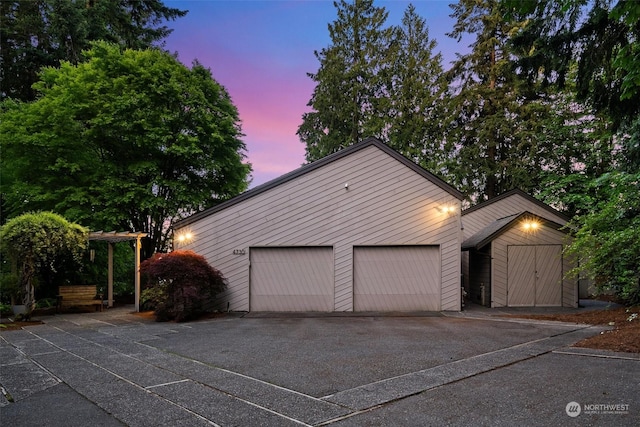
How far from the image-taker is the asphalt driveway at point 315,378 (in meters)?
3.41

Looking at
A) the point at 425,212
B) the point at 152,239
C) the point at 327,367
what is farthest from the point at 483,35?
the point at 327,367

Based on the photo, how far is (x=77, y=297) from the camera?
11.4 metres

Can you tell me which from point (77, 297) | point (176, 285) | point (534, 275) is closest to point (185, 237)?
point (176, 285)

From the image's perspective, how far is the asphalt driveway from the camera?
3414 millimetres

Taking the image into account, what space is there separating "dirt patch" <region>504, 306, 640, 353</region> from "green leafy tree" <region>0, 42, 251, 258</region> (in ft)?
39.7

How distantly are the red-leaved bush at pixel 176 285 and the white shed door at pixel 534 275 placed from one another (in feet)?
31.2

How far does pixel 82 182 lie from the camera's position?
43.0ft

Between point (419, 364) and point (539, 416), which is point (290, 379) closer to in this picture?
point (419, 364)

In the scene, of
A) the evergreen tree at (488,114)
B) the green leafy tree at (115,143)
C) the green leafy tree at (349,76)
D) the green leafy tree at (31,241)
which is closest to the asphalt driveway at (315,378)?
the green leafy tree at (31,241)

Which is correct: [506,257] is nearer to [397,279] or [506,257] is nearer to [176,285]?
[397,279]

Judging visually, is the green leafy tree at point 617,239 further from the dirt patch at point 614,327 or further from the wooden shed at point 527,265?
the wooden shed at point 527,265

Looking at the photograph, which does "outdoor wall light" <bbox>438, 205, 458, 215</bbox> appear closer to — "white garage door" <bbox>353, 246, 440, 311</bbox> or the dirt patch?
"white garage door" <bbox>353, 246, 440, 311</bbox>

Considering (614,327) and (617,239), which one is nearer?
(614,327)

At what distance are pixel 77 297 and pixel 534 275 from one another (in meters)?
14.6
